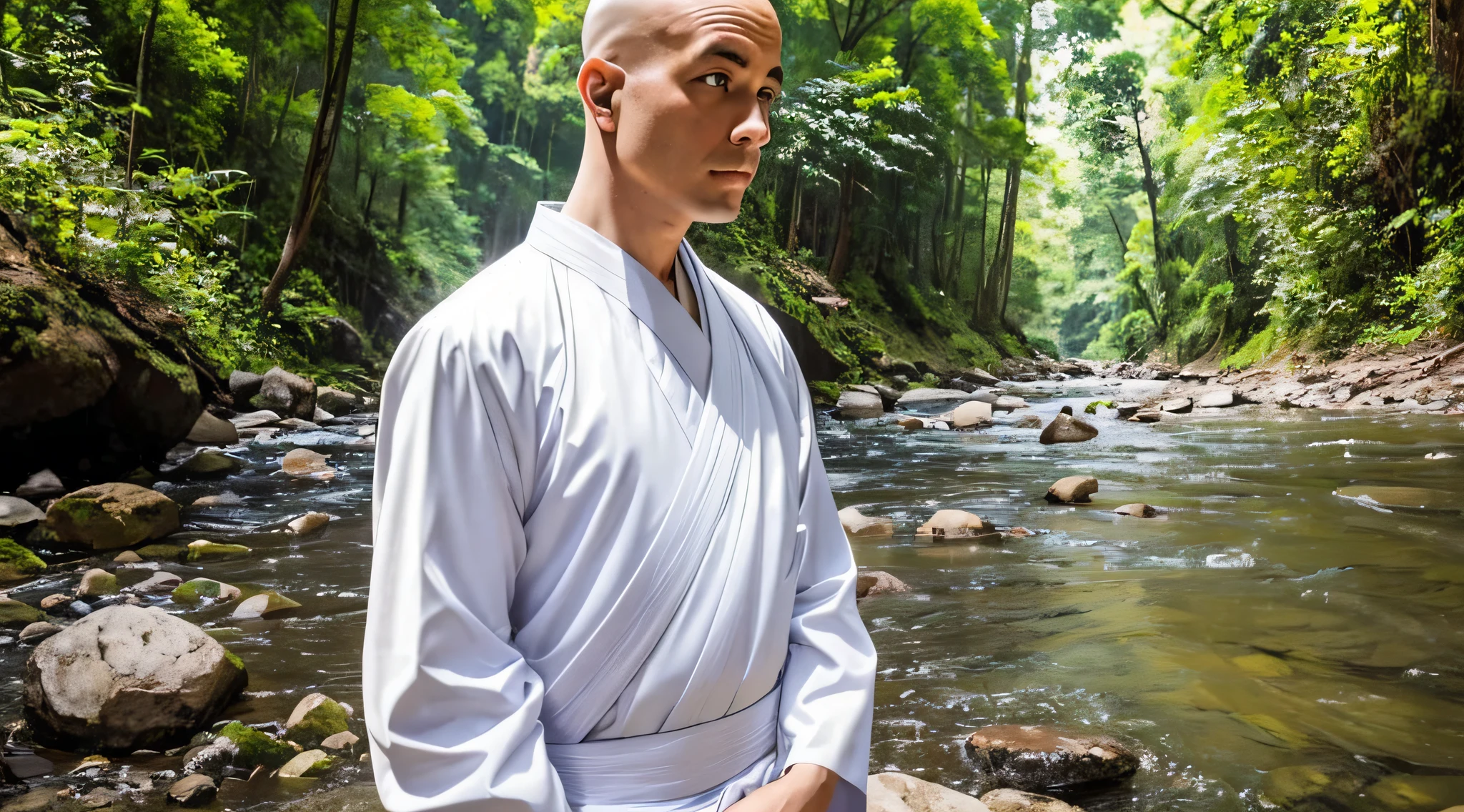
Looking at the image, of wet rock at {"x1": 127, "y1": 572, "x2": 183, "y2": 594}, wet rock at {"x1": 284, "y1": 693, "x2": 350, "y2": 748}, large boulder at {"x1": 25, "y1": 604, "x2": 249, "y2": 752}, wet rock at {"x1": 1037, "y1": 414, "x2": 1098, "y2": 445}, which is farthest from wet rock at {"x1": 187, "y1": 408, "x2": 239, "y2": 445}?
wet rock at {"x1": 1037, "y1": 414, "x2": 1098, "y2": 445}

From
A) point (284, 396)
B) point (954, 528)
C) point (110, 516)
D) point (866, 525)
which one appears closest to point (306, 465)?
point (110, 516)

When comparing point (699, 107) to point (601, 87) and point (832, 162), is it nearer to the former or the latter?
point (601, 87)

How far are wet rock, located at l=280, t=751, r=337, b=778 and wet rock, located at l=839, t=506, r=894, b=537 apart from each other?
11.3ft

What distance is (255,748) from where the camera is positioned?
103 inches

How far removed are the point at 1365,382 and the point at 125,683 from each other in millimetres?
12013

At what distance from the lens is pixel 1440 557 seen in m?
4.32

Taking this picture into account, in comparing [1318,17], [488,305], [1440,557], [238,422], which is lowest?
[238,422]

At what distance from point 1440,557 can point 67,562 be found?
21.0 ft

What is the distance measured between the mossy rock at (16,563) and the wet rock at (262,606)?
3.99ft

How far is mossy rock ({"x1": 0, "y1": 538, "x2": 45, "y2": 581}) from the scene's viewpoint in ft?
14.5

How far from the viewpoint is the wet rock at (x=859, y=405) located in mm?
13070

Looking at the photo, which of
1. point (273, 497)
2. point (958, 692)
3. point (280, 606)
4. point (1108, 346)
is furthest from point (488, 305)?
point (1108, 346)

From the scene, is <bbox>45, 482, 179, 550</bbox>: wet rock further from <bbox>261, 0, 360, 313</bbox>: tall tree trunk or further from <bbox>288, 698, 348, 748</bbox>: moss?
<bbox>261, 0, 360, 313</bbox>: tall tree trunk

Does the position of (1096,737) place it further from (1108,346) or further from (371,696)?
(1108,346)
